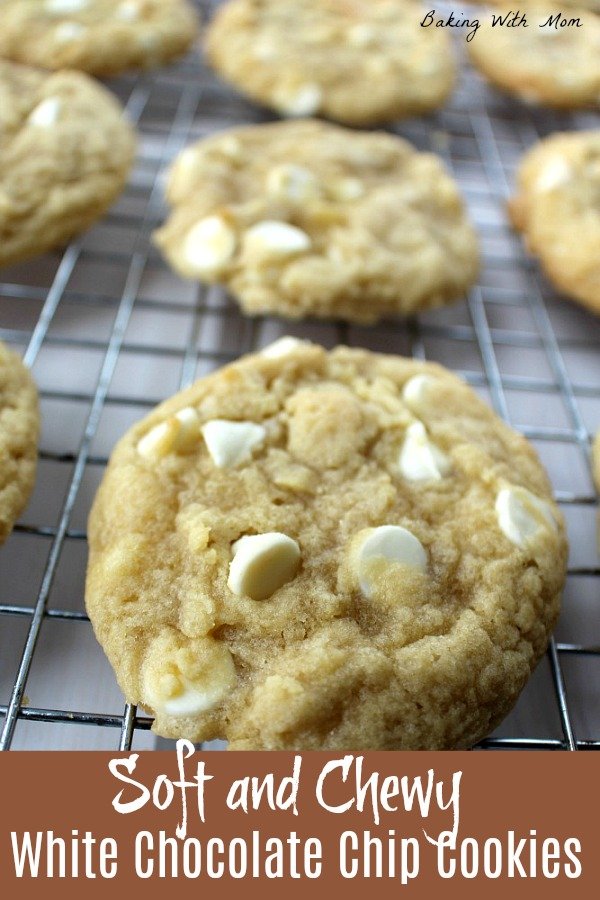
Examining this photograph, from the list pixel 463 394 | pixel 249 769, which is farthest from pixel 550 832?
pixel 463 394

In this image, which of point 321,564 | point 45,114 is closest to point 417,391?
point 321,564

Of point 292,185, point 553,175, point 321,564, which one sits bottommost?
point 321,564

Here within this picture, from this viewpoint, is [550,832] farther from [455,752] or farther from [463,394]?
[463,394]

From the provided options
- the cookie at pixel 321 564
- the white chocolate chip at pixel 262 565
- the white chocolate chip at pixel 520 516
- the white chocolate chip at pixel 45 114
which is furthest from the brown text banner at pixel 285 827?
the white chocolate chip at pixel 45 114

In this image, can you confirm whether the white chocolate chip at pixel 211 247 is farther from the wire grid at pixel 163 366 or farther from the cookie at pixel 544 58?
the cookie at pixel 544 58

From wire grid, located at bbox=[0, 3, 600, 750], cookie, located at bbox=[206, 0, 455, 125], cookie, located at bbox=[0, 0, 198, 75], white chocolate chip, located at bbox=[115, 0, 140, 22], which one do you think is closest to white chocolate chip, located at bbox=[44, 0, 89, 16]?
cookie, located at bbox=[0, 0, 198, 75]

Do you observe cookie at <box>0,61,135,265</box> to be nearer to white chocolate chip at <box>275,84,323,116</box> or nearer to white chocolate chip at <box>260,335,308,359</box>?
white chocolate chip at <box>275,84,323,116</box>

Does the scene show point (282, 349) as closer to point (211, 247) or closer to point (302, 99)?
point (211, 247)
